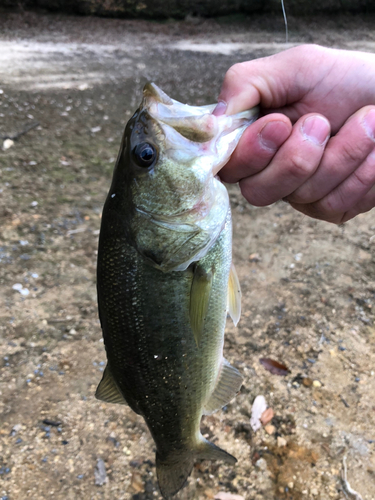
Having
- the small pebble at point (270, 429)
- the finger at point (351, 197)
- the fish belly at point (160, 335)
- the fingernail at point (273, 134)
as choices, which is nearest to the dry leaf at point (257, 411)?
the small pebble at point (270, 429)

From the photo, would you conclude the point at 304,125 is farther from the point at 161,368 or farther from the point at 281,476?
the point at 281,476

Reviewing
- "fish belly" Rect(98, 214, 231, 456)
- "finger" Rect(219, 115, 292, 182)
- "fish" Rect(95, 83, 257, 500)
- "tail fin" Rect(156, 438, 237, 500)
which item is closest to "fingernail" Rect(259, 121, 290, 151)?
"finger" Rect(219, 115, 292, 182)

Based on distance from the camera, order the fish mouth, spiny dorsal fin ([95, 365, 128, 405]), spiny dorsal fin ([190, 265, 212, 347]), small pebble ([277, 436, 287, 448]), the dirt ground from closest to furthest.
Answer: the fish mouth → spiny dorsal fin ([190, 265, 212, 347]) → spiny dorsal fin ([95, 365, 128, 405]) → the dirt ground → small pebble ([277, 436, 287, 448])

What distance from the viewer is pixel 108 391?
1.82 m

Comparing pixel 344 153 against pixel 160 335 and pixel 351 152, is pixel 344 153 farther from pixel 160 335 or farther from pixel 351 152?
pixel 160 335

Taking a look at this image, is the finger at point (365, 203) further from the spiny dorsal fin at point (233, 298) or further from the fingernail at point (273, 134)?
the spiny dorsal fin at point (233, 298)

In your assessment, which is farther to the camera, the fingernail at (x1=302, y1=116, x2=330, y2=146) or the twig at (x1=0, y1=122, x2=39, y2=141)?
the twig at (x1=0, y1=122, x2=39, y2=141)

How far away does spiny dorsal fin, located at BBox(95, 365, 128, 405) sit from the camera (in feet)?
5.93

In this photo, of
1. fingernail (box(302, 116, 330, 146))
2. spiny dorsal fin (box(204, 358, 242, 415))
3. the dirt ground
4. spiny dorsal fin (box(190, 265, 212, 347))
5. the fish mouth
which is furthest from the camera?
the dirt ground

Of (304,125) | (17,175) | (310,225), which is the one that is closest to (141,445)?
(304,125)

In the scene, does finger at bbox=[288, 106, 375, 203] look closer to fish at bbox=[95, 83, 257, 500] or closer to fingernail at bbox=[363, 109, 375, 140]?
fingernail at bbox=[363, 109, 375, 140]

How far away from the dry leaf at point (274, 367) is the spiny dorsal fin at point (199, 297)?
1.69 meters

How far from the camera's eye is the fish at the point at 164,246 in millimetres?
1528

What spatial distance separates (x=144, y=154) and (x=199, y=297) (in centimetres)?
58
